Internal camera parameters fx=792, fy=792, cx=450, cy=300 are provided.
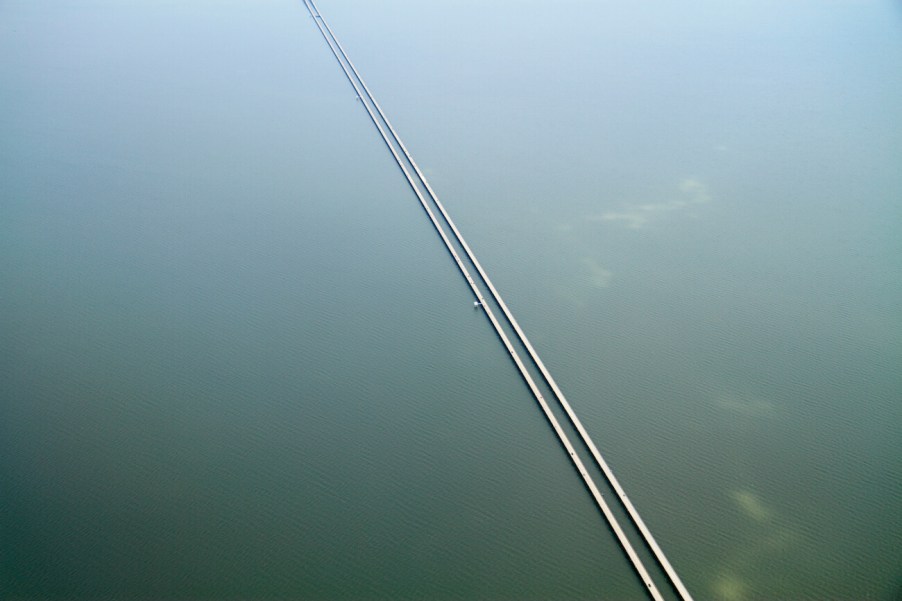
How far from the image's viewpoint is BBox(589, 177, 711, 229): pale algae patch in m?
3.79

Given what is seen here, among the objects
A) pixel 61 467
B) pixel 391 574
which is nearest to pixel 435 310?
pixel 391 574

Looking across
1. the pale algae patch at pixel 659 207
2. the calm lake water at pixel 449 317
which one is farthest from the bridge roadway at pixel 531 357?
the pale algae patch at pixel 659 207

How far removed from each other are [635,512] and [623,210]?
71.8 inches

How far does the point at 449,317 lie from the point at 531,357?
16.4 inches

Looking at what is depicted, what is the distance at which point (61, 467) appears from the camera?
258cm

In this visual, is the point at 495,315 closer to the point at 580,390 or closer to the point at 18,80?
the point at 580,390

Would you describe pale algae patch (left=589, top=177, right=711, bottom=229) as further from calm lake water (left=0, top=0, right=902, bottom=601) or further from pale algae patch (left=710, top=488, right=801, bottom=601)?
pale algae patch (left=710, top=488, right=801, bottom=601)

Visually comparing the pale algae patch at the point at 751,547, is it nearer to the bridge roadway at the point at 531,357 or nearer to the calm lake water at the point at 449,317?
the calm lake water at the point at 449,317

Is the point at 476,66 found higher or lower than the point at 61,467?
higher

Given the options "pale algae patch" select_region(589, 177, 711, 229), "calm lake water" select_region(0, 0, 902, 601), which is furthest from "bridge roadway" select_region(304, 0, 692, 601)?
"pale algae patch" select_region(589, 177, 711, 229)

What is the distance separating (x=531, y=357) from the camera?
3057 millimetres

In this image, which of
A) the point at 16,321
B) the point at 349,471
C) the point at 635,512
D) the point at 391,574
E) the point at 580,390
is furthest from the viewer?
the point at 16,321

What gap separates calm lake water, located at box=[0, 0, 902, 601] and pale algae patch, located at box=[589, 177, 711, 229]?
0.07ft

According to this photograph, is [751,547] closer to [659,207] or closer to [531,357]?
[531,357]
